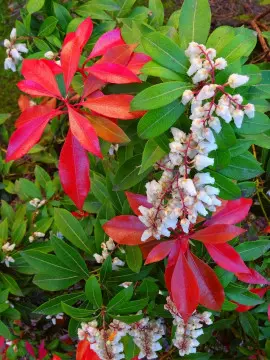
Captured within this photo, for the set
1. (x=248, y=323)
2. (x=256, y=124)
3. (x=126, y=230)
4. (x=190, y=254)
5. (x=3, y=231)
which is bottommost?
(x=248, y=323)

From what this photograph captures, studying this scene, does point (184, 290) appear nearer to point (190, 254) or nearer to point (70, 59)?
point (190, 254)

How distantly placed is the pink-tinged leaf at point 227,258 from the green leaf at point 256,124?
32 centimetres

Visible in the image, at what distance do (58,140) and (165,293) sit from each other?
990 mm

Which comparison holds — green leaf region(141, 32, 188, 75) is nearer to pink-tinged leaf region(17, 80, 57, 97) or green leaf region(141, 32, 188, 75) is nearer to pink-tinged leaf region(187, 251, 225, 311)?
pink-tinged leaf region(17, 80, 57, 97)

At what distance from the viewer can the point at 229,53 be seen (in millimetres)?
874

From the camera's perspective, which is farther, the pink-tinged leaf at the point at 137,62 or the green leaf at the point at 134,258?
the green leaf at the point at 134,258

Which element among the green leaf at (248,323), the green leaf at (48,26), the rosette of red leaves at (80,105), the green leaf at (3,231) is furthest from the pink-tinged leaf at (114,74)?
the green leaf at (248,323)

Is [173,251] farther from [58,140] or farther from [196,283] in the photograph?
[58,140]

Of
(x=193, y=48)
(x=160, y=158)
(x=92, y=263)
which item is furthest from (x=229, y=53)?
(x=92, y=263)

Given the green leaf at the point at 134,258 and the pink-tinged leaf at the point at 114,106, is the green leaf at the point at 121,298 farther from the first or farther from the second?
the pink-tinged leaf at the point at 114,106

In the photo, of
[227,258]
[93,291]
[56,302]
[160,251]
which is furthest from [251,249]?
[56,302]

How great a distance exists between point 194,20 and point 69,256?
687mm

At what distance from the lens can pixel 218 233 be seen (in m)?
1.05

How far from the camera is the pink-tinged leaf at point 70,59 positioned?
3.19 feet
